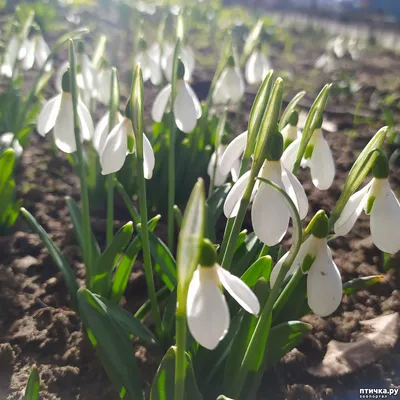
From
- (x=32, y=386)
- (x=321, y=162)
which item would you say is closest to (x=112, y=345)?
(x=32, y=386)

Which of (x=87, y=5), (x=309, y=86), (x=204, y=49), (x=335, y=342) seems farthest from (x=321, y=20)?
(x=335, y=342)

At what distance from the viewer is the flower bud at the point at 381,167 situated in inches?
36.6

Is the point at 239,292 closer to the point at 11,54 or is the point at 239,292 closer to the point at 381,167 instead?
the point at 381,167

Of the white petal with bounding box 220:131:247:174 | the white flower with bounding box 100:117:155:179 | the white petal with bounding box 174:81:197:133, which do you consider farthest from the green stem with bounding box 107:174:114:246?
the white petal with bounding box 220:131:247:174

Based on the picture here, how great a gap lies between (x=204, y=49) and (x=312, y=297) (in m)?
5.41

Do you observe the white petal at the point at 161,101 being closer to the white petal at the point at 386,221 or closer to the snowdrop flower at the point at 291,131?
the snowdrop flower at the point at 291,131

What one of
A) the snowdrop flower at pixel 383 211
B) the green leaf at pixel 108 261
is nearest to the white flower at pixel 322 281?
the snowdrop flower at pixel 383 211

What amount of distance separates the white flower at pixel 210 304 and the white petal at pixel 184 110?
2.19ft

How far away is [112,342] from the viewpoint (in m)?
1.11

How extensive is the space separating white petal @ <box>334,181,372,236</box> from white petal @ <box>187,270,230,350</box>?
359 millimetres

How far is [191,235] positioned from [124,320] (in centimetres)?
52

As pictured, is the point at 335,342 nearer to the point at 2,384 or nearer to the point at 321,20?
the point at 2,384

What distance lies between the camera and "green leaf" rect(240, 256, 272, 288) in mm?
1104

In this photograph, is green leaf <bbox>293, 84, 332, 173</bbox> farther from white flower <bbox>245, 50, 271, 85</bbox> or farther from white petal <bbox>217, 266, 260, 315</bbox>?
white flower <bbox>245, 50, 271, 85</bbox>
